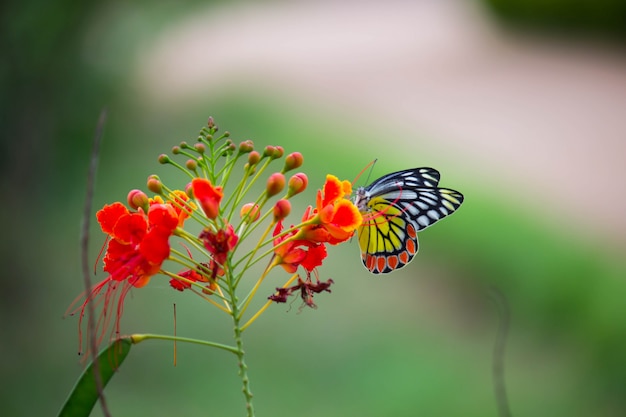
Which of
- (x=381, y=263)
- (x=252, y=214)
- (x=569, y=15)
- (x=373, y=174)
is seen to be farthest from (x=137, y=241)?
(x=569, y=15)

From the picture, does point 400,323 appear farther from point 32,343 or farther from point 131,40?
point 131,40

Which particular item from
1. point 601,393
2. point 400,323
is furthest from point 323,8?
point 601,393

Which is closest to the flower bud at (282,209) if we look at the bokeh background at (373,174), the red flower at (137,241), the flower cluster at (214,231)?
the flower cluster at (214,231)

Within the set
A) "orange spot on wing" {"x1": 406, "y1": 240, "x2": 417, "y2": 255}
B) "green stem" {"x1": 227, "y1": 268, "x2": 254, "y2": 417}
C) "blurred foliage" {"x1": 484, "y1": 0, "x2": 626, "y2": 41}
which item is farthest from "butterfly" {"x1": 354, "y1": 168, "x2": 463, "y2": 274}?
"blurred foliage" {"x1": 484, "y1": 0, "x2": 626, "y2": 41}

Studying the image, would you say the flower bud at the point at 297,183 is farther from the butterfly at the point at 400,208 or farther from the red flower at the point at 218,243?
the butterfly at the point at 400,208

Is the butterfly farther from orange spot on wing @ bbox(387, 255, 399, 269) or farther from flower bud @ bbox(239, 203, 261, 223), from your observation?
flower bud @ bbox(239, 203, 261, 223)

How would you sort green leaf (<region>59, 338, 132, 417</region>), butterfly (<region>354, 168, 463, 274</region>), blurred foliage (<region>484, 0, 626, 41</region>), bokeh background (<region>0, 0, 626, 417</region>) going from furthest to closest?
blurred foliage (<region>484, 0, 626, 41</region>), bokeh background (<region>0, 0, 626, 417</region>), butterfly (<region>354, 168, 463, 274</region>), green leaf (<region>59, 338, 132, 417</region>)
